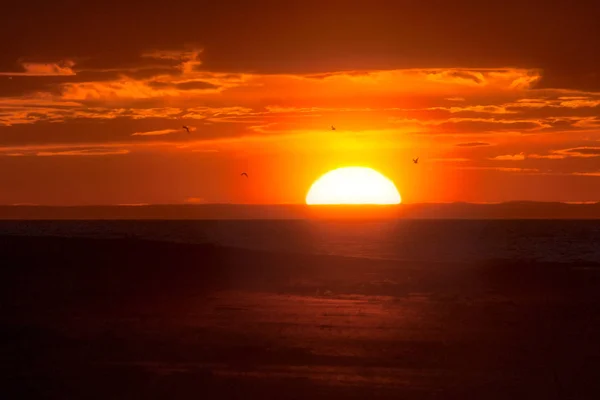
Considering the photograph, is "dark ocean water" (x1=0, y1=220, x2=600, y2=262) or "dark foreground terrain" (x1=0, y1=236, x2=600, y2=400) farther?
"dark ocean water" (x1=0, y1=220, x2=600, y2=262)

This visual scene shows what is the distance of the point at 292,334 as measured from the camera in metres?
21.5

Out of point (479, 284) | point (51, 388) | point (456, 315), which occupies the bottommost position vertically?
point (51, 388)

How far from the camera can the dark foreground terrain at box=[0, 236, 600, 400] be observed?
51.9 ft

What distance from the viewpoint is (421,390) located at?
15438mm

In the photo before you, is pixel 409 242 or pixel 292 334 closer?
pixel 292 334

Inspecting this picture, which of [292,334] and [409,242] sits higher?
[409,242]

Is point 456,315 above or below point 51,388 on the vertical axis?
above

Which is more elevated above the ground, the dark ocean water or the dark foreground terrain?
the dark ocean water

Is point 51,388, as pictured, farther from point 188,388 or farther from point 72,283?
point 72,283

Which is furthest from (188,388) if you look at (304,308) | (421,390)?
(304,308)

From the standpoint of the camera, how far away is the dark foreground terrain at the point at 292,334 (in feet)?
51.9

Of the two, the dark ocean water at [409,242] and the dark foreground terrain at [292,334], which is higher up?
the dark ocean water at [409,242]

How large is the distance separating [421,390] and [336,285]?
18981mm

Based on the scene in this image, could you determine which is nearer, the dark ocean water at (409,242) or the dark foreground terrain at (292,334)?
the dark foreground terrain at (292,334)
